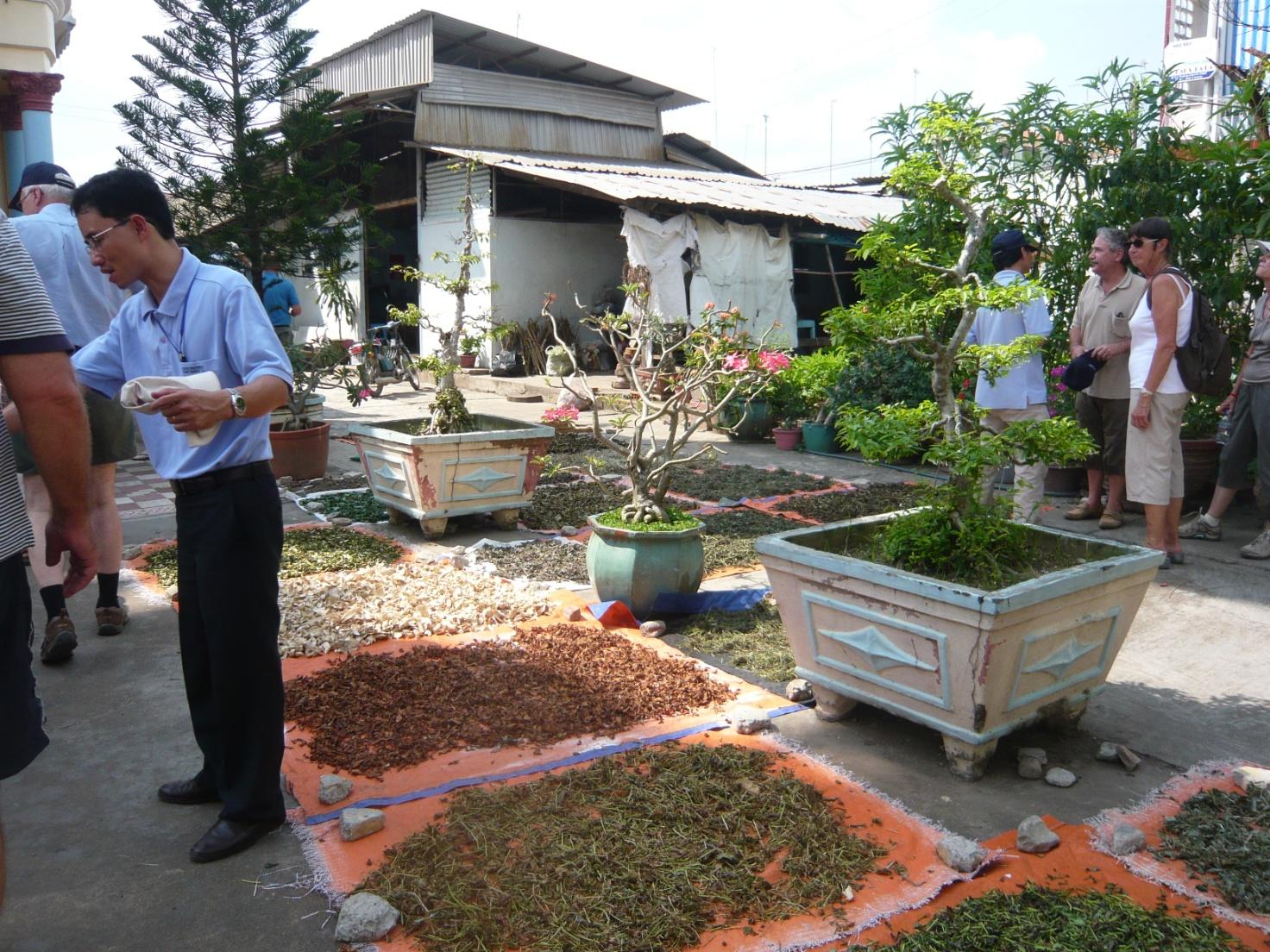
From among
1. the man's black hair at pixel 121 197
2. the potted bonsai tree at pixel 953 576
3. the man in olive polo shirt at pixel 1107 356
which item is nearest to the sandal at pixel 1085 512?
the man in olive polo shirt at pixel 1107 356

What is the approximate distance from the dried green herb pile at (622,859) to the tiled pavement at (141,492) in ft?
15.5

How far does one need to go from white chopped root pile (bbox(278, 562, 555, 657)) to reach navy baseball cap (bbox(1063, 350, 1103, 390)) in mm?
3272

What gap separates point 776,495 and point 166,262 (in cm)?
520

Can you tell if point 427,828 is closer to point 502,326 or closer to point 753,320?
point 502,326

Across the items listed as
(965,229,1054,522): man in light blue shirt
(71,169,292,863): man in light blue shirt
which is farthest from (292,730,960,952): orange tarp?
(965,229,1054,522): man in light blue shirt

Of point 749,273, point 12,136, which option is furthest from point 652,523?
point 749,273

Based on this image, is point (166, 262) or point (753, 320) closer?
point (166, 262)

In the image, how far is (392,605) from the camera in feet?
15.0

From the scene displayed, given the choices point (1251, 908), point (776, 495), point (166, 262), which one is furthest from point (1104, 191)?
point (166, 262)

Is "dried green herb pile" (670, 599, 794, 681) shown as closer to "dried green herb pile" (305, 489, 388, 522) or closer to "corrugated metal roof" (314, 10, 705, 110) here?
"dried green herb pile" (305, 489, 388, 522)

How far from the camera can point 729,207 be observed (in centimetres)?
1398

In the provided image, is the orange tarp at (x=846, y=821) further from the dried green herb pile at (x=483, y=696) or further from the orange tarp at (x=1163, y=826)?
the orange tarp at (x=1163, y=826)

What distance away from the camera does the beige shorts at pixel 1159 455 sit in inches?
194

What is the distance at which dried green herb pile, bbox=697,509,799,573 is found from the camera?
5.45m
